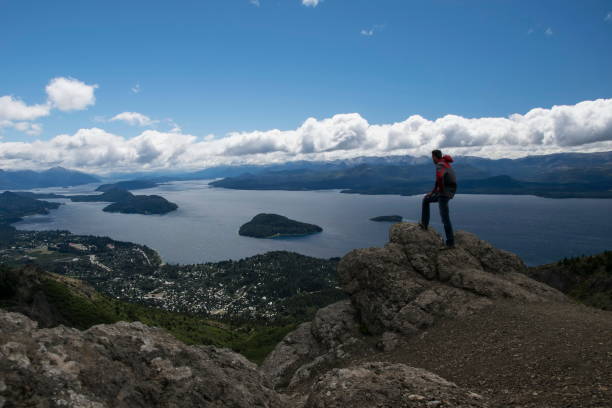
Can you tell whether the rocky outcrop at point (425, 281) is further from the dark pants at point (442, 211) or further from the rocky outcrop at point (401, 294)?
the dark pants at point (442, 211)

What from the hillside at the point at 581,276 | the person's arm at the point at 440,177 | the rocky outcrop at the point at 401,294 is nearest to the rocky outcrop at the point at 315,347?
the rocky outcrop at the point at 401,294

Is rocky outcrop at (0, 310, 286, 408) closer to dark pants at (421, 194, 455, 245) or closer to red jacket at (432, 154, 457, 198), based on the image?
dark pants at (421, 194, 455, 245)

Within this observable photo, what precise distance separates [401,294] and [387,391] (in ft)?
42.7

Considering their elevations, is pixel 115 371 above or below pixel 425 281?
above

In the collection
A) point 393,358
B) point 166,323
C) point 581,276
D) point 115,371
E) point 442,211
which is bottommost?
point 166,323

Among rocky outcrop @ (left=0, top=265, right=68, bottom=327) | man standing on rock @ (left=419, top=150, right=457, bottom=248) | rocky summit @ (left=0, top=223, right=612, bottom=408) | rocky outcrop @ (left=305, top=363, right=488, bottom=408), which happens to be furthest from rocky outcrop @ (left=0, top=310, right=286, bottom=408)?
rocky outcrop @ (left=0, top=265, right=68, bottom=327)

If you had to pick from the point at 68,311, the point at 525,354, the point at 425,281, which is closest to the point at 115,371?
the point at 525,354

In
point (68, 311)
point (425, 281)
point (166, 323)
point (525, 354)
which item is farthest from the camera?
point (166, 323)

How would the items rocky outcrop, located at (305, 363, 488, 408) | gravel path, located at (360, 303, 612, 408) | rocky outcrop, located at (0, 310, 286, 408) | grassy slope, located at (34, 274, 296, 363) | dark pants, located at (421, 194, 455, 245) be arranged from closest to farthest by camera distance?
1. rocky outcrop, located at (0, 310, 286, 408)
2. rocky outcrop, located at (305, 363, 488, 408)
3. gravel path, located at (360, 303, 612, 408)
4. dark pants, located at (421, 194, 455, 245)
5. grassy slope, located at (34, 274, 296, 363)

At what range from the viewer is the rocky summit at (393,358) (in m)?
8.32

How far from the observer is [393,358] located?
1803 centimetres

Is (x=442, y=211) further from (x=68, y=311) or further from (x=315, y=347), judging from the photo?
(x=68, y=311)

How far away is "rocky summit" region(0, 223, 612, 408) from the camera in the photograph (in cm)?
832

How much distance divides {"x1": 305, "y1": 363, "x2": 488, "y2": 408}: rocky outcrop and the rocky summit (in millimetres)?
35
